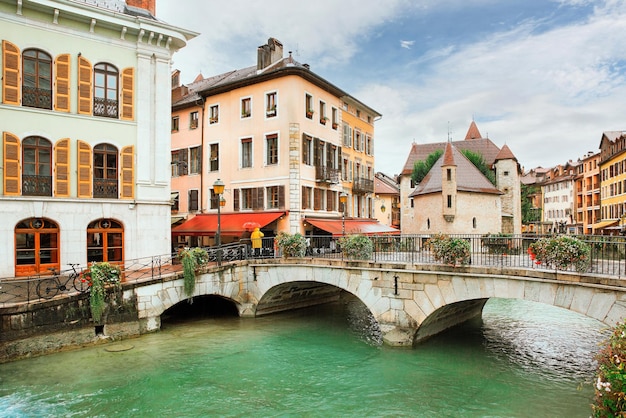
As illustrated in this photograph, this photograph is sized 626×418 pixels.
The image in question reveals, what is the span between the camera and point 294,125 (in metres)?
23.1

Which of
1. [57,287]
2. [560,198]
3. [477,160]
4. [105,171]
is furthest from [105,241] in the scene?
[560,198]

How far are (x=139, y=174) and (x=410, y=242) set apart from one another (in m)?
11.5

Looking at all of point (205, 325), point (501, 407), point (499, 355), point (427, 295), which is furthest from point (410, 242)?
point (205, 325)

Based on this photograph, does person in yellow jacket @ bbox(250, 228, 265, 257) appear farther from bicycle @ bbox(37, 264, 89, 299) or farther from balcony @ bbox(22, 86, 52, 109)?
balcony @ bbox(22, 86, 52, 109)

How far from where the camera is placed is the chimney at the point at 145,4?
66.3 ft

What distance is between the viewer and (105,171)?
703 inches

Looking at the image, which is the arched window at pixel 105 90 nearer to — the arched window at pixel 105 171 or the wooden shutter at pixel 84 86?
the wooden shutter at pixel 84 86

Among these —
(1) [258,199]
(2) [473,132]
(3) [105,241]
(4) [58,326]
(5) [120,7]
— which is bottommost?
(4) [58,326]

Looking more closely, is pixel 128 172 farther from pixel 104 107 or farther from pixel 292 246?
pixel 292 246

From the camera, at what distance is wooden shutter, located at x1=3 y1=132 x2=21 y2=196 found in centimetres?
1584

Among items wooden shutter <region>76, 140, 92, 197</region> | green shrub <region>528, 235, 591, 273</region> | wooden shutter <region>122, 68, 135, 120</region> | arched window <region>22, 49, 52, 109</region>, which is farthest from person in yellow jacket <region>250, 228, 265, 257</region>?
green shrub <region>528, 235, 591, 273</region>

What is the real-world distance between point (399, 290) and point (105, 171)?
1259cm

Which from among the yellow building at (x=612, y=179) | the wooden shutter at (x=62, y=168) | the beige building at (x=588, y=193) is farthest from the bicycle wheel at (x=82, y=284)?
the beige building at (x=588, y=193)

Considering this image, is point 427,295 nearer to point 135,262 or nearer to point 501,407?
point 501,407
